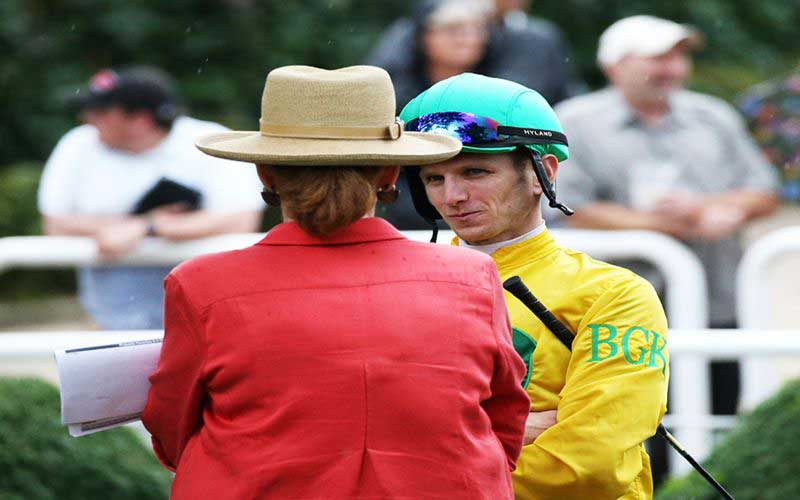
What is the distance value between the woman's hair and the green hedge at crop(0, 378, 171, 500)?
8.04ft

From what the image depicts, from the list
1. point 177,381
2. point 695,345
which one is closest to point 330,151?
point 177,381

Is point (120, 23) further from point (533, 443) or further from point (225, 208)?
point (533, 443)

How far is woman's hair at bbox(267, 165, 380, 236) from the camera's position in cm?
262

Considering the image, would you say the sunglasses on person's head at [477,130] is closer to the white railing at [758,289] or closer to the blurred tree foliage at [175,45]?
the white railing at [758,289]

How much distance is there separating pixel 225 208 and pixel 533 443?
3.78m

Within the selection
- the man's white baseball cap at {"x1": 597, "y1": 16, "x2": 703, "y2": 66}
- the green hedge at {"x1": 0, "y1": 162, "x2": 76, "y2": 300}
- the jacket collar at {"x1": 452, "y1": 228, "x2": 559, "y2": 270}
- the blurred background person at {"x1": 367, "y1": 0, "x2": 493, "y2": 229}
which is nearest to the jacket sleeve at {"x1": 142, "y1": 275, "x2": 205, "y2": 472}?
the jacket collar at {"x1": 452, "y1": 228, "x2": 559, "y2": 270}

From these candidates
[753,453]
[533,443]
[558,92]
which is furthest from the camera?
[558,92]

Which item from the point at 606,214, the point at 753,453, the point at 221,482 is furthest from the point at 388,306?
the point at 606,214

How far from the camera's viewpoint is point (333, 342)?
2.55m

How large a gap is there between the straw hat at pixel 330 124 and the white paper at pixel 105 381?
0.39m

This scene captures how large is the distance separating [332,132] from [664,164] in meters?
3.99

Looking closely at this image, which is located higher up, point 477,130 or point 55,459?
point 477,130

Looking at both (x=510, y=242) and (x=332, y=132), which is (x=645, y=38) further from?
(x=332, y=132)

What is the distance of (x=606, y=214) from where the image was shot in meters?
6.39
